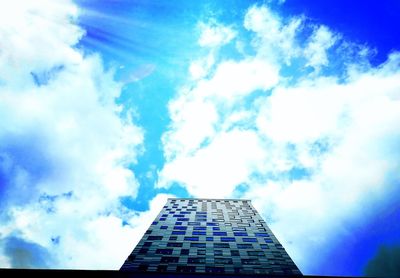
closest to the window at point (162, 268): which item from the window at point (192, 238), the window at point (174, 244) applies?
the window at point (174, 244)

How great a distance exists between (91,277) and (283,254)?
24.8 meters

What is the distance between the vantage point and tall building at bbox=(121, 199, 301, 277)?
3572 cm

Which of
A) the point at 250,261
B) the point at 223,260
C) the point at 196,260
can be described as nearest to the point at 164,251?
the point at 196,260

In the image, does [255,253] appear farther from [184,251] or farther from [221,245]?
[184,251]

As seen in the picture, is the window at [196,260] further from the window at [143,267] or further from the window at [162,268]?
the window at [143,267]

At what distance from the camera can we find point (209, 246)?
40625 millimetres

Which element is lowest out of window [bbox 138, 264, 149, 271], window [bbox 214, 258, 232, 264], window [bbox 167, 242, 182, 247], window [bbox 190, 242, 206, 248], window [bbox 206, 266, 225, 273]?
window [bbox 206, 266, 225, 273]

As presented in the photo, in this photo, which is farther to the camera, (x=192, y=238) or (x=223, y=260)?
(x=192, y=238)

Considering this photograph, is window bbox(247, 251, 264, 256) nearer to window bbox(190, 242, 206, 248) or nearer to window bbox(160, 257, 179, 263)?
window bbox(190, 242, 206, 248)

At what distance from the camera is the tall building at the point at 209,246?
3572 centimetres

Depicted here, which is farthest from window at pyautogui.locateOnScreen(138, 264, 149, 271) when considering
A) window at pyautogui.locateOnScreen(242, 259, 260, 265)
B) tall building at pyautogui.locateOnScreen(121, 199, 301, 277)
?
window at pyautogui.locateOnScreen(242, 259, 260, 265)

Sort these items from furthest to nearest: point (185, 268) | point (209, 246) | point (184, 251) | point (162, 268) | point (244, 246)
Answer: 1. point (244, 246)
2. point (209, 246)
3. point (184, 251)
4. point (185, 268)
5. point (162, 268)

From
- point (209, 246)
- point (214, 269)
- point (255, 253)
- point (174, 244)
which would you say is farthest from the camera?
point (174, 244)

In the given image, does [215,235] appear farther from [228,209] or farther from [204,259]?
[228,209]
